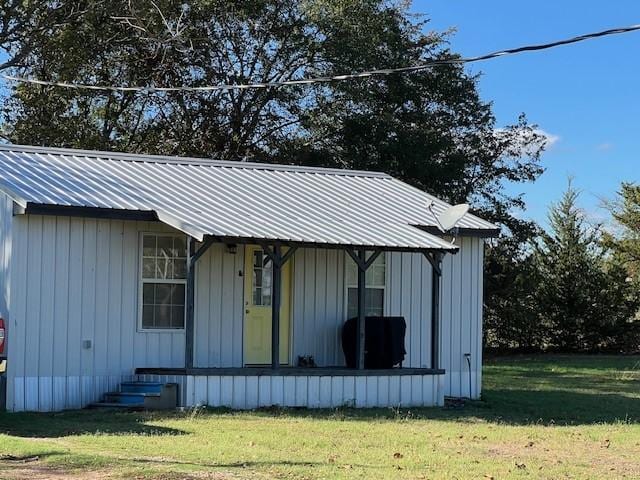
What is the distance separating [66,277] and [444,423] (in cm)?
545

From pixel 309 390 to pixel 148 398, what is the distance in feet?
7.62

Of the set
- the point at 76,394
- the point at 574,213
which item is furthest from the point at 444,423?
the point at 574,213

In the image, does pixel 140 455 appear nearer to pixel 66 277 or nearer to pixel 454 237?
pixel 66 277

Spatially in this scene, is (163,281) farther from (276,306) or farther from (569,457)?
(569,457)

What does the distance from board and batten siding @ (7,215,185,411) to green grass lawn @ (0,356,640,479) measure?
927 mm

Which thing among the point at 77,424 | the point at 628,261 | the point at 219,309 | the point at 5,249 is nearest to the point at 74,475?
the point at 77,424

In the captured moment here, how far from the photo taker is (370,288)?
56.4 feet

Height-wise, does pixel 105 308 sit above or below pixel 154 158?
below

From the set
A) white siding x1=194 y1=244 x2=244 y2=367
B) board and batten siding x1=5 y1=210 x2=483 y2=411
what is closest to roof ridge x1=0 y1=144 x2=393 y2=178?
board and batten siding x1=5 y1=210 x2=483 y2=411

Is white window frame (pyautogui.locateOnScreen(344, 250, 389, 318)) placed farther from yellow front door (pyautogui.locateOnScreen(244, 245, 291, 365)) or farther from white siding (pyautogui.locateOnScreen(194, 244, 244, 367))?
white siding (pyautogui.locateOnScreen(194, 244, 244, 367))

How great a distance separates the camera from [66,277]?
14.4m

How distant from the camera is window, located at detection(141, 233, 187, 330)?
15.2 metres

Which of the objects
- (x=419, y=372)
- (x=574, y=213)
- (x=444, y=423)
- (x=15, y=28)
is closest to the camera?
(x=444, y=423)

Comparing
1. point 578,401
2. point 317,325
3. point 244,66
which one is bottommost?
point 578,401
